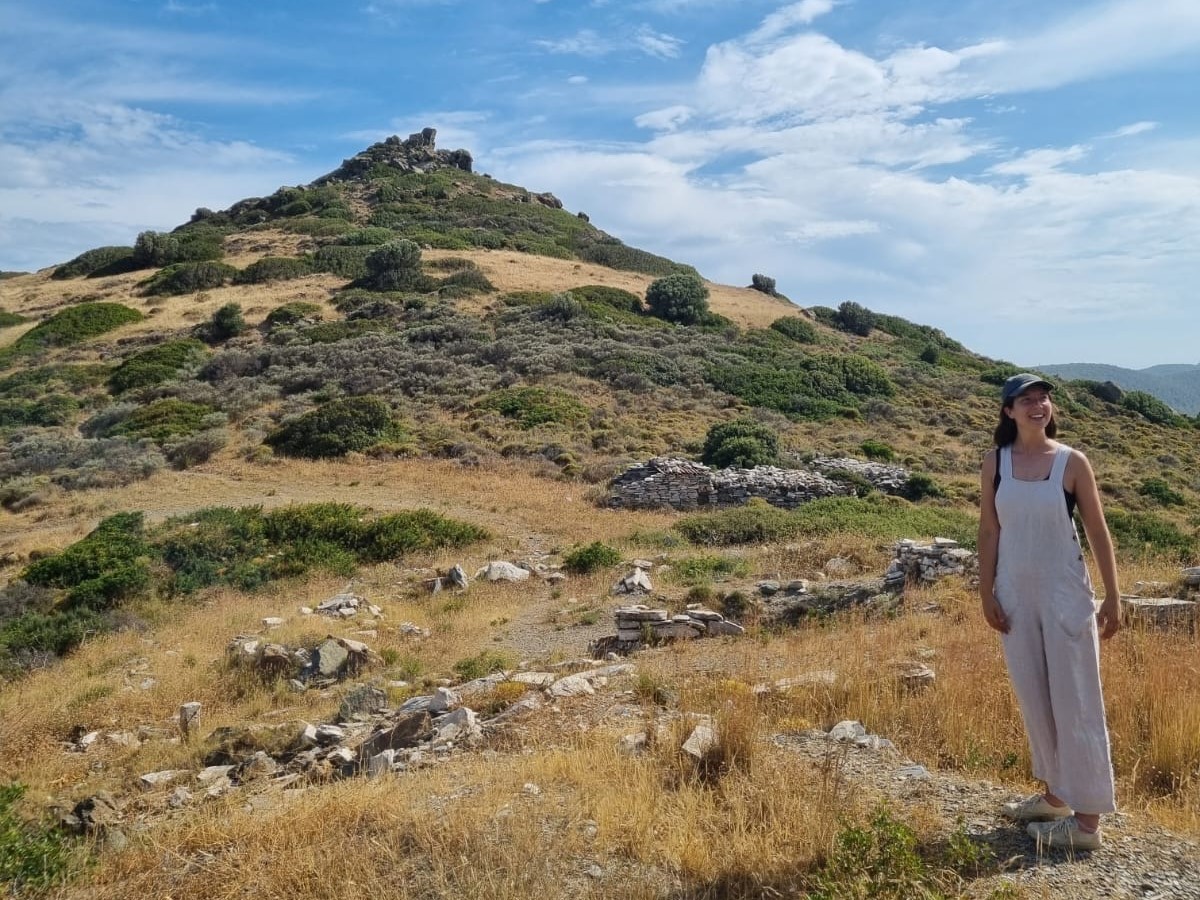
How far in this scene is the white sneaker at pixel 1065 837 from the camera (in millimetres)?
3074

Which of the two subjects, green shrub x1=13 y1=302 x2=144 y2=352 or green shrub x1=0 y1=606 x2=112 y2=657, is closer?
green shrub x1=0 y1=606 x2=112 y2=657

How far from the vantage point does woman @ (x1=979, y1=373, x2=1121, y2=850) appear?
3.15 metres

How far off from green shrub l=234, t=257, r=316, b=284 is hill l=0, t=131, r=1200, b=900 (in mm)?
8423

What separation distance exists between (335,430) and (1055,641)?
861 inches

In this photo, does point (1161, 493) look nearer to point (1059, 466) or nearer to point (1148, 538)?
point (1148, 538)

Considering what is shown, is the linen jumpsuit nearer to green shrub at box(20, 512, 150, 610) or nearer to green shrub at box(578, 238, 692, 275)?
green shrub at box(20, 512, 150, 610)

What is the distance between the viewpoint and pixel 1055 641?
320cm

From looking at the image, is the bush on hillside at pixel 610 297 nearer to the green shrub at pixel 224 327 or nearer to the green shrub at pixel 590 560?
the green shrub at pixel 224 327

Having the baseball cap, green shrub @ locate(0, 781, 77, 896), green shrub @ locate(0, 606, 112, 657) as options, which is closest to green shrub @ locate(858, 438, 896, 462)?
green shrub @ locate(0, 606, 112, 657)

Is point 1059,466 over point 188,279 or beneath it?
beneath

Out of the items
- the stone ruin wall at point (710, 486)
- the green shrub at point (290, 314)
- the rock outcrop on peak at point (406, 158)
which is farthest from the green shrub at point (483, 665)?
the rock outcrop on peak at point (406, 158)

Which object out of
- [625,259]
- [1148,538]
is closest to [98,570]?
[1148,538]

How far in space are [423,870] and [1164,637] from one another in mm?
5659

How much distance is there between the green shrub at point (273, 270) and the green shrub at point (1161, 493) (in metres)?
40.5
